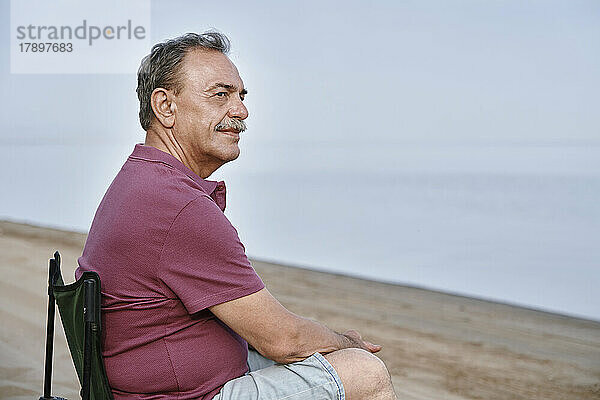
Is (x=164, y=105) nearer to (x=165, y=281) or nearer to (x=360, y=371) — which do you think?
(x=165, y=281)

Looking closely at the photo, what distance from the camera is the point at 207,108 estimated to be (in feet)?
5.89

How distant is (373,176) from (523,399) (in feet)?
34.9

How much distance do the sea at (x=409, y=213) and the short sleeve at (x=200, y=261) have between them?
4.17 metres

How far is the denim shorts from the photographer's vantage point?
1622 mm

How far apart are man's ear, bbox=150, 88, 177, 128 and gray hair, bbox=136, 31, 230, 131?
16 mm

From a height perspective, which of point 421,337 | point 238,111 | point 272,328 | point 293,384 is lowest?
point 421,337

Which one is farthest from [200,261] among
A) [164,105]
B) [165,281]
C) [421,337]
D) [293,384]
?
[421,337]

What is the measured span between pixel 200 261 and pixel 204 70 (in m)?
0.46

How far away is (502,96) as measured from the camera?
10773 mm

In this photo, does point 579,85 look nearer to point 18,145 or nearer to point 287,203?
point 287,203

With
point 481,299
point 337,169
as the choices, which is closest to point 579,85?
point 481,299

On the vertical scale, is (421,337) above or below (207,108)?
below

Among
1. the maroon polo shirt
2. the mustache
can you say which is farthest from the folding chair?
the mustache

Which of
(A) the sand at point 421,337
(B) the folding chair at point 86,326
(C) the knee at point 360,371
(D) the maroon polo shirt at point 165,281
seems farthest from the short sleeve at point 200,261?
(A) the sand at point 421,337
